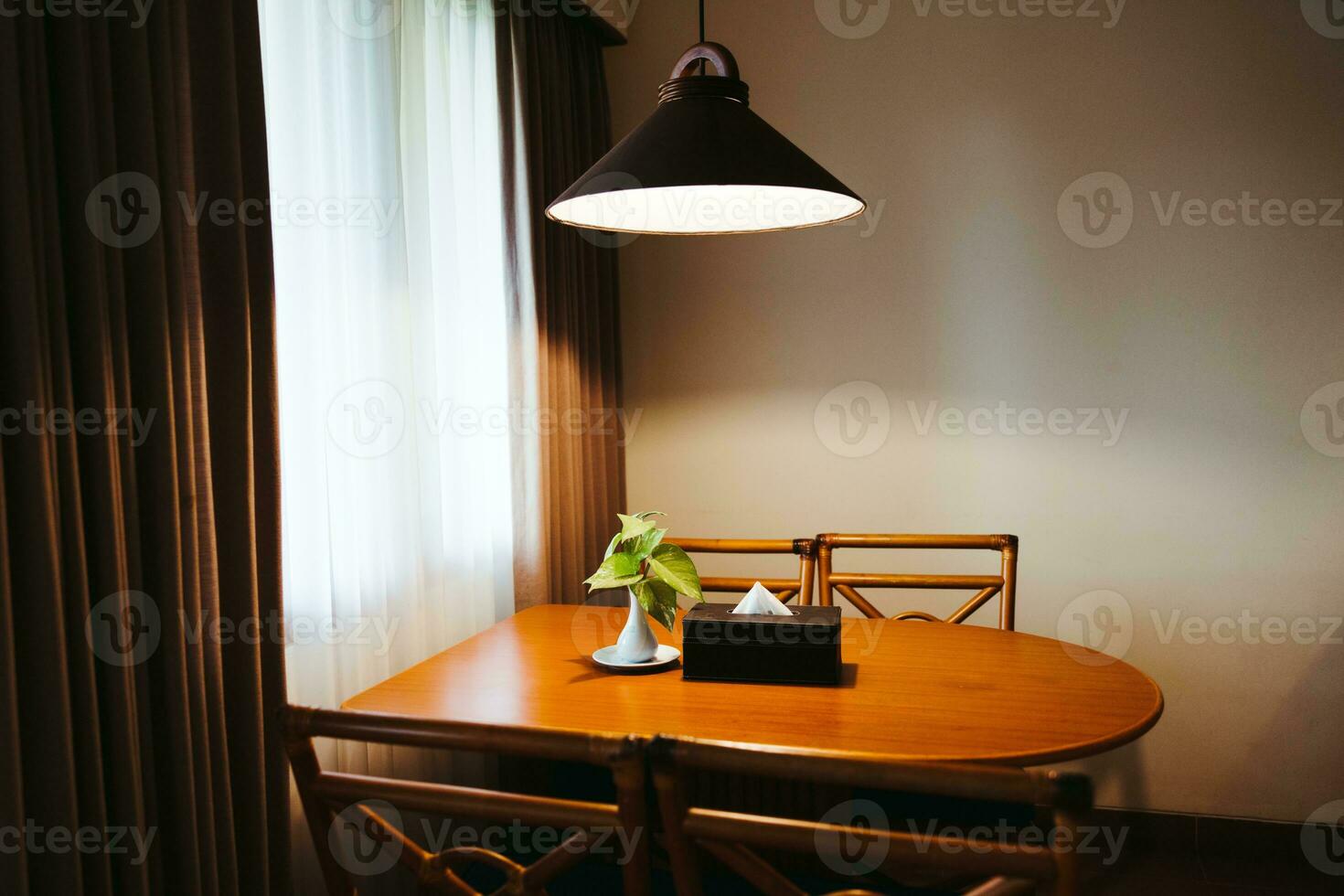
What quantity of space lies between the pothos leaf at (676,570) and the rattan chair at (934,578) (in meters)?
0.68

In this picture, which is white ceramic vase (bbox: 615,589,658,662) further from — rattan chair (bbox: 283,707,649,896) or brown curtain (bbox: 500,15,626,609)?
brown curtain (bbox: 500,15,626,609)

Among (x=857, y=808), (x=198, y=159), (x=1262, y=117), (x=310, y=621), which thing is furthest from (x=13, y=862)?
(x=1262, y=117)

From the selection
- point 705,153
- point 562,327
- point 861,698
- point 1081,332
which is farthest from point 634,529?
point 1081,332

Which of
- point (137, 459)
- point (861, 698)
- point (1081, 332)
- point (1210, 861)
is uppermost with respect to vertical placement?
point (1081, 332)

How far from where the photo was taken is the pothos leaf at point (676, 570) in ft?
5.77

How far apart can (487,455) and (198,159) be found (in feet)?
3.84

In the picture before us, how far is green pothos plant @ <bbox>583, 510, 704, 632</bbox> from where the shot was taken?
1746mm

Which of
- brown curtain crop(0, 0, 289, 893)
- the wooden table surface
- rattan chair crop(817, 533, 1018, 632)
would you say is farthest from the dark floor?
brown curtain crop(0, 0, 289, 893)

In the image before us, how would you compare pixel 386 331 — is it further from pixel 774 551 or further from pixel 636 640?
pixel 774 551

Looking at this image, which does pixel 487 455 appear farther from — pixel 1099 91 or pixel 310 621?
pixel 1099 91

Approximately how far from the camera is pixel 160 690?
1461 millimetres

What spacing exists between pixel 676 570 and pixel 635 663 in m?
0.19

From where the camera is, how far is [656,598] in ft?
5.73

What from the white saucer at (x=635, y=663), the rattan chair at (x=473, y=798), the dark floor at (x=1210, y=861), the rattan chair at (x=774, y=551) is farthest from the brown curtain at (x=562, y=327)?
the dark floor at (x=1210, y=861)
